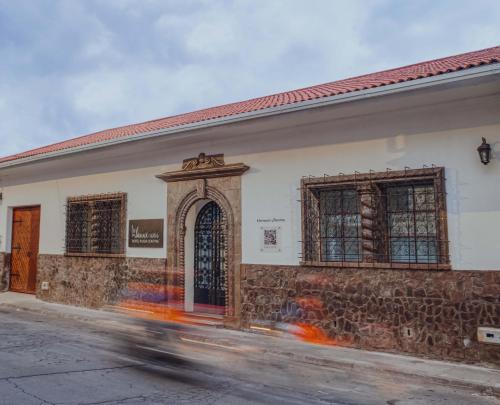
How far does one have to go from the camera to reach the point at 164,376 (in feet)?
19.5

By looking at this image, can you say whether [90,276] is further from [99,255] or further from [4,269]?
[4,269]

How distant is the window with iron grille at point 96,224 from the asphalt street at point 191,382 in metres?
4.87

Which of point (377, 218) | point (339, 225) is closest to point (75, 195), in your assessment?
point (339, 225)

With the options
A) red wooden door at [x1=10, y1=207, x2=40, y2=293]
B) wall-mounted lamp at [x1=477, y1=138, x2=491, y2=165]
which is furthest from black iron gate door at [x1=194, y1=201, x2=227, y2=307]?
red wooden door at [x1=10, y1=207, x2=40, y2=293]

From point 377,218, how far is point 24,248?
39.1 ft

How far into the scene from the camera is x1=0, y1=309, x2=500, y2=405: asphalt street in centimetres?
502

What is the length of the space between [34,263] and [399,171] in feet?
38.9

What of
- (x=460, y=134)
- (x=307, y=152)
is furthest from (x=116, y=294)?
(x=460, y=134)

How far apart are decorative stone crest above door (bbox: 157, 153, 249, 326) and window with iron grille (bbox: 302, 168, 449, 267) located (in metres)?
1.67

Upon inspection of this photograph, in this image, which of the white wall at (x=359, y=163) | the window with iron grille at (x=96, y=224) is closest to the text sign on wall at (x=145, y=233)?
the white wall at (x=359, y=163)

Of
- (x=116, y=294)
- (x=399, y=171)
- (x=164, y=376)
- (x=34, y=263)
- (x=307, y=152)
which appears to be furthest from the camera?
(x=34, y=263)

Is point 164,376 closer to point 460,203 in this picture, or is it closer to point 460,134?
point 460,203

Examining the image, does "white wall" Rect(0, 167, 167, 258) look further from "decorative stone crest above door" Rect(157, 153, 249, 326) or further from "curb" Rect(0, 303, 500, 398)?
"curb" Rect(0, 303, 500, 398)

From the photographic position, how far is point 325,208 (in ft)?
29.2
